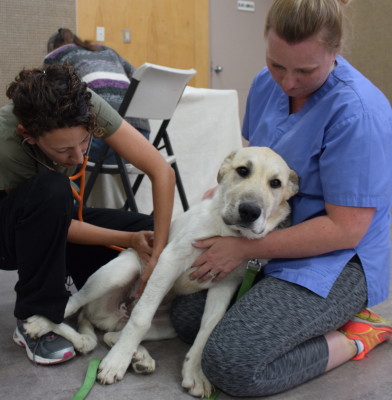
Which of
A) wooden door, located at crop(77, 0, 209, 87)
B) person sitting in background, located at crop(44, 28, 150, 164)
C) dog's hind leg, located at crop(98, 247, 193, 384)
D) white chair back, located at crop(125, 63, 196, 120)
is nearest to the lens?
dog's hind leg, located at crop(98, 247, 193, 384)

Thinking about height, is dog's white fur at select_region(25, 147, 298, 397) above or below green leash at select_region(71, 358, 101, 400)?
above

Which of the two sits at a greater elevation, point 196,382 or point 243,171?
point 243,171

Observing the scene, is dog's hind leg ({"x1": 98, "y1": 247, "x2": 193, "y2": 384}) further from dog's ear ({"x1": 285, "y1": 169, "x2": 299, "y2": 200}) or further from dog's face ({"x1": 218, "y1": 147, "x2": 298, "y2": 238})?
dog's ear ({"x1": 285, "y1": 169, "x2": 299, "y2": 200})

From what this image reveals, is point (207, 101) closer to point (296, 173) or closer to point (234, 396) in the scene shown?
point (296, 173)

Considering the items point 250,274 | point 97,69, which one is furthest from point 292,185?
point 97,69

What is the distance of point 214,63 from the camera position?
628 cm

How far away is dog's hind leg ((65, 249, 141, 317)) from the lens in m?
1.63

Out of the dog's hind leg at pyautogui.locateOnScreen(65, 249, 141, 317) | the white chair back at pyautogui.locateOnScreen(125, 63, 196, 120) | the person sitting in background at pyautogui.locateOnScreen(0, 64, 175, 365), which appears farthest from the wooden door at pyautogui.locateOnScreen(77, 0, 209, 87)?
the dog's hind leg at pyautogui.locateOnScreen(65, 249, 141, 317)

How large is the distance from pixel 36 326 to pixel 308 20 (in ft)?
3.91

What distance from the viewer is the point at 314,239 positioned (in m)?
1.44

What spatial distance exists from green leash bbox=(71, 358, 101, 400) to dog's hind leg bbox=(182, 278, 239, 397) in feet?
0.84

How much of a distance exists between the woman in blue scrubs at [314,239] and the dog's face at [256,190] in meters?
0.06

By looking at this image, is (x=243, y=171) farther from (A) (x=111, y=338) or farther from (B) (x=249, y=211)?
(A) (x=111, y=338)

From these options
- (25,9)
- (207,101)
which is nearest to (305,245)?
(207,101)
